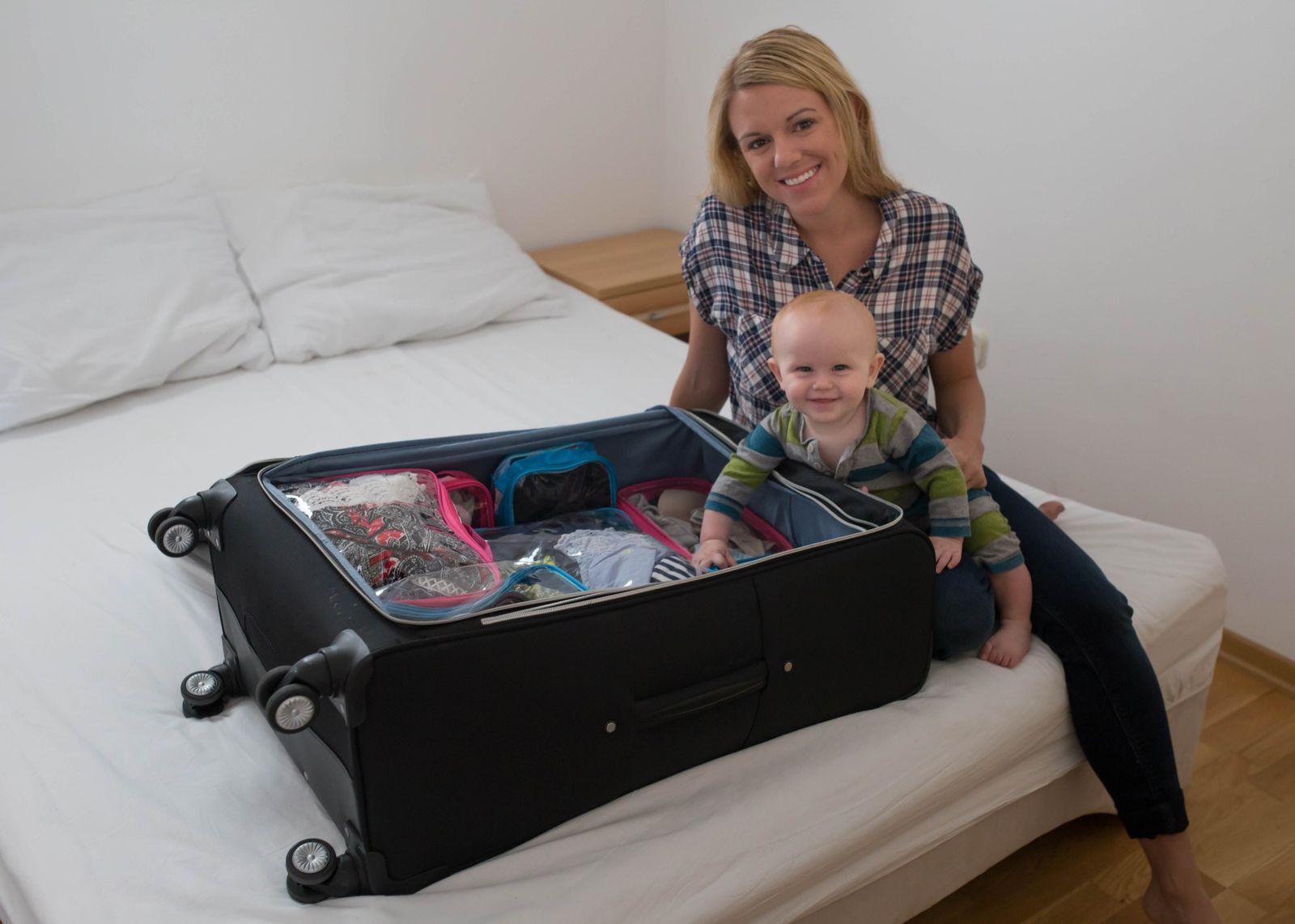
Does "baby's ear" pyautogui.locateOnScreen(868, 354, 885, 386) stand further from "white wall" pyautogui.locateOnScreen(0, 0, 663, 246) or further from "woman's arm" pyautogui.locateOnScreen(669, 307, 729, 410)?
"white wall" pyautogui.locateOnScreen(0, 0, 663, 246)

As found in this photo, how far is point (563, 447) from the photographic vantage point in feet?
5.38

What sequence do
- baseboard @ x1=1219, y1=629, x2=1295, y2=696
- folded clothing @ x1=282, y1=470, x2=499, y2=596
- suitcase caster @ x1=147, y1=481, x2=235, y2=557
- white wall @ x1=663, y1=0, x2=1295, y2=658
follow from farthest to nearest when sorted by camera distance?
baseboard @ x1=1219, y1=629, x2=1295, y2=696 < white wall @ x1=663, y1=0, x2=1295, y2=658 < suitcase caster @ x1=147, y1=481, x2=235, y2=557 < folded clothing @ x1=282, y1=470, x2=499, y2=596

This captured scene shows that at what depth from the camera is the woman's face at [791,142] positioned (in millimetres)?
1568

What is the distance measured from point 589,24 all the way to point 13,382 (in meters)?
1.69

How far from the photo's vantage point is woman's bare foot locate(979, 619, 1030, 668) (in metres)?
1.46

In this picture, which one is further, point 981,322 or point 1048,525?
point 981,322

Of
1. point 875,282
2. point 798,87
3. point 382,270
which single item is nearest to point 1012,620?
point 875,282

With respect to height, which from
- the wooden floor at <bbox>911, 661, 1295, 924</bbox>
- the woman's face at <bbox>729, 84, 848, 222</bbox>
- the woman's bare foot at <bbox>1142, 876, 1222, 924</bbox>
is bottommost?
the wooden floor at <bbox>911, 661, 1295, 924</bbox>

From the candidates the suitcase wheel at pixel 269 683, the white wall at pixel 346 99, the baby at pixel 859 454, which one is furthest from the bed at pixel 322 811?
the white wall at pixel 346 99

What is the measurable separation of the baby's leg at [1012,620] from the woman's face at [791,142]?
1.92ft

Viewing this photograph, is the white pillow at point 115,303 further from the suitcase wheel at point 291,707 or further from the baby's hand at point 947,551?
the baby's hand at point 947,551

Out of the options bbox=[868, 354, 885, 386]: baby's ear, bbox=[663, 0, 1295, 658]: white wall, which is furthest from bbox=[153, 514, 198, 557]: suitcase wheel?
bbox=[663, 0, 1295, 658]: white wall

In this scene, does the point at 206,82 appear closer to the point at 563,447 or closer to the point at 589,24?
the point at 589,24

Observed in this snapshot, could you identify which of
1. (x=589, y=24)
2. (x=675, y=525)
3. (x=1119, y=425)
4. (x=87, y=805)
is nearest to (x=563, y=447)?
(x=675, y=525)
